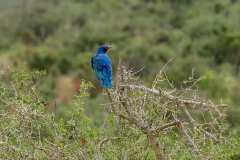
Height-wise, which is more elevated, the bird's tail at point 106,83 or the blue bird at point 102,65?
the blue bird at point 102,65

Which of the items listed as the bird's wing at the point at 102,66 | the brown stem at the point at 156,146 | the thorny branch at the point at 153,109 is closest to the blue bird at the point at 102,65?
the bird's wing at the point at 102,66

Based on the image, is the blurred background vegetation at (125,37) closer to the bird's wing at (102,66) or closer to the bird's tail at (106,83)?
the bird's wing at (102,66)

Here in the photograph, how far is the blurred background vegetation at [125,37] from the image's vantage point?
27141 millimetres

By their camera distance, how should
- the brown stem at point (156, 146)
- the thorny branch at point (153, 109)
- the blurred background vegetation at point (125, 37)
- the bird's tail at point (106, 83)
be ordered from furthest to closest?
the blurred background vegetation at point (125, 37) < the bird's tail at point (106, 83) < the brown stem at point (156, 146) < the thorny branch at point (153, 109)

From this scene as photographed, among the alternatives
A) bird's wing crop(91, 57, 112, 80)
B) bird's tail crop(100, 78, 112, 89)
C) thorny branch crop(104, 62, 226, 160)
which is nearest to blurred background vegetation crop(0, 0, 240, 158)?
bird's wing crop(91, 57, 112, 80)

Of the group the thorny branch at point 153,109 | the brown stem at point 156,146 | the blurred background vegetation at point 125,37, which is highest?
the blurred background vegetation at point 125,37

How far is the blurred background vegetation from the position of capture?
27.1 meters

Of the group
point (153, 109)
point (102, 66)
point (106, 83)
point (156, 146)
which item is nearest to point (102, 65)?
point (102, 66)

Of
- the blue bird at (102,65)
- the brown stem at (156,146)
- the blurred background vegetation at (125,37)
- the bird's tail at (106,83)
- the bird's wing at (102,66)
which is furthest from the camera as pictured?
the blurred background vegetation at (125,37)

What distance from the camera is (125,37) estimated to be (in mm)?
32938

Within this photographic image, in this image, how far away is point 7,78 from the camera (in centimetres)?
891

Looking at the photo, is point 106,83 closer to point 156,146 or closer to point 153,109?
point 153,109

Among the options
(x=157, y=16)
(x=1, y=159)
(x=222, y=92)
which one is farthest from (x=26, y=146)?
(x=157, y=16)

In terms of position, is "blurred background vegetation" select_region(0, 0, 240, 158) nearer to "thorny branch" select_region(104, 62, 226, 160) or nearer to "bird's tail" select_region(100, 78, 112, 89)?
"bird's tail" select_region(100, 78, 112, 89)
